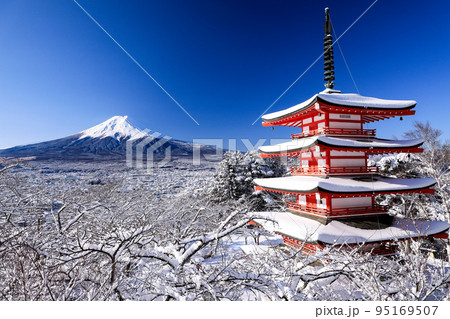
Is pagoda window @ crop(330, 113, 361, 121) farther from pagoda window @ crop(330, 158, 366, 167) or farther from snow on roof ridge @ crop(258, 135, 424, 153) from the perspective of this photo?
pagoda window @ crop(330, 158, 366, 167)

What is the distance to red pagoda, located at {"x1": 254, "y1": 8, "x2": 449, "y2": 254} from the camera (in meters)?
7.77

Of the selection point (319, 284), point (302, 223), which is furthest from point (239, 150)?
point (319, 284)

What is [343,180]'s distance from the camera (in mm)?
8414

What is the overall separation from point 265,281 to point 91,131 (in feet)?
191

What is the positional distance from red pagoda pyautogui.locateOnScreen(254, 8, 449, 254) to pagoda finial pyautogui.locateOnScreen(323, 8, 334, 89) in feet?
0.16

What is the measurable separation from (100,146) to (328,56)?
45367 mm

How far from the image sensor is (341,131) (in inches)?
353

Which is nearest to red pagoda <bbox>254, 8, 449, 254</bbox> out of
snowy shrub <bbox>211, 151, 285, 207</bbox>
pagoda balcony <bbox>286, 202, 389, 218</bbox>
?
pagoda balcony <bbox>286, 202, 389, 218</bbox>

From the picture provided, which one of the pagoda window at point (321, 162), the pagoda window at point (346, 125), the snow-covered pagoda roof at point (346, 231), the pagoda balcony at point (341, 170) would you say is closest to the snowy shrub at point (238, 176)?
the pagoda balcony at point (341, 170)

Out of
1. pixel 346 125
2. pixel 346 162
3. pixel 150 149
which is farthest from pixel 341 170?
pixel 150 149

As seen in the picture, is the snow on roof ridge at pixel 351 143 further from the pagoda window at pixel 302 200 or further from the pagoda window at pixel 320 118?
the pagoda window at pixel 302 200

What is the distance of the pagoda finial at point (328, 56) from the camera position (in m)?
10.1
